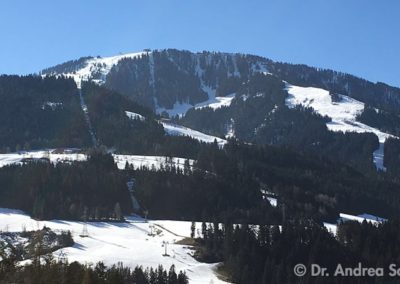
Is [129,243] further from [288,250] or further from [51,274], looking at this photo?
[51,274]

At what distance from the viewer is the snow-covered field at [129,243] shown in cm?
14012

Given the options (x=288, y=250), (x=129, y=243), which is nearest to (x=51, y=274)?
(x=129, y=243)

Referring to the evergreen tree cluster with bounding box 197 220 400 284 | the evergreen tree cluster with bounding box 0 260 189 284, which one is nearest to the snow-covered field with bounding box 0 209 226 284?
the evergreen tree cluster with bounding box 197 220 400 284

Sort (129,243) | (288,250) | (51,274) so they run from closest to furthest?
(51,274)
(288,250)
(129,243)

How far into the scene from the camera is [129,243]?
160250mm

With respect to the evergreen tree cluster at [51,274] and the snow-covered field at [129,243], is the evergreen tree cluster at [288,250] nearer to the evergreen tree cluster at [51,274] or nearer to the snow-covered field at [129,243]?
the snow-covered field at [129,243]

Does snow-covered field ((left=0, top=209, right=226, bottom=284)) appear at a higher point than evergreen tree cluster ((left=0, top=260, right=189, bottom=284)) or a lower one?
lower

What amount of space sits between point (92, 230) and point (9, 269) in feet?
389

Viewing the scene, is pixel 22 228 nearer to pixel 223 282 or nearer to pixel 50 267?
pixel 223 282

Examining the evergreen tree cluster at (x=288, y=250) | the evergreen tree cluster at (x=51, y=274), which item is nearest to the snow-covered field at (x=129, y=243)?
the evergreen tree cluster at (x=288, y=250)

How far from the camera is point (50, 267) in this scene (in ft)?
214

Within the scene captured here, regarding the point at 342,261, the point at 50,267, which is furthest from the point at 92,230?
the point at 50,267

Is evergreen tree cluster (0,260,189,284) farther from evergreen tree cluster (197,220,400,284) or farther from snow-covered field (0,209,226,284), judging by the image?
evergreen tree cluster (197,220,400,284)

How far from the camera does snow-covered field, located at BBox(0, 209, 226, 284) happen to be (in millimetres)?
140125
